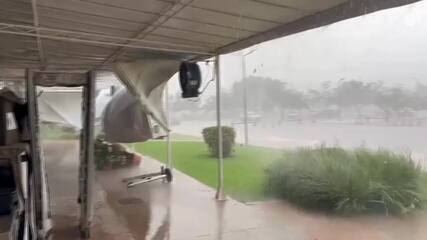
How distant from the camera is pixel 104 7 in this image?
150 inches

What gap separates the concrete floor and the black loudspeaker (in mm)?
1857

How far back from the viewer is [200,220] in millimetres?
5367

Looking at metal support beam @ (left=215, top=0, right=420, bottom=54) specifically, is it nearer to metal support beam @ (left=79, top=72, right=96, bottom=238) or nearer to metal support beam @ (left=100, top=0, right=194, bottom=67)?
metal support beam @ (left=100, top=0, right=194, bottom=67)

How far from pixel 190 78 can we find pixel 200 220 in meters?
2.18

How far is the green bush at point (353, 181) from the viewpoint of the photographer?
4801 mm

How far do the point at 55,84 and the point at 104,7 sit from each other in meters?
1.10

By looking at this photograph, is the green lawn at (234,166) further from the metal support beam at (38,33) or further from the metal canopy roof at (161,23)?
the metal support beam at (38,33)

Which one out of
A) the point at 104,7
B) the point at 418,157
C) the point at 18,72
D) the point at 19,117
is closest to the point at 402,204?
the point at 418,157

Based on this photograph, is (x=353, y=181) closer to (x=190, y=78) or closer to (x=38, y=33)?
(x=190, y=78)

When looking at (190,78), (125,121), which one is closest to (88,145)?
(190,78)

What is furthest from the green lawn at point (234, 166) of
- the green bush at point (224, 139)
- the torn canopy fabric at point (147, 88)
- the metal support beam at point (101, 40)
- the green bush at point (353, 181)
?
the metal support beam at point (101, 40)

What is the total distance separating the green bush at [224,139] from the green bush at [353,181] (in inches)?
76.8

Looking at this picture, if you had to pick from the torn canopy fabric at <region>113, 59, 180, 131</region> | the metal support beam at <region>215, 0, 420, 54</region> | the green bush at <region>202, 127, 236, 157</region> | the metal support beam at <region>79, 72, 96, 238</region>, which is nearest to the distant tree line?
the green bush at <region>202, 127, 236, 157</region>

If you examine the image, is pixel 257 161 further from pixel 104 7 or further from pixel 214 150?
pixel 104 7
